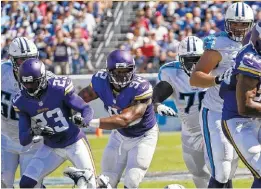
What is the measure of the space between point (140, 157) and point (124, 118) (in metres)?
0.45

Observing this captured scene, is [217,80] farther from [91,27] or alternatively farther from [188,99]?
[91,27]

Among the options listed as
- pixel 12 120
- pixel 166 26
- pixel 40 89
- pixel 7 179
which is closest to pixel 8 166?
pixel 7 179

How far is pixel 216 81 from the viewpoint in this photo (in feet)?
21.3

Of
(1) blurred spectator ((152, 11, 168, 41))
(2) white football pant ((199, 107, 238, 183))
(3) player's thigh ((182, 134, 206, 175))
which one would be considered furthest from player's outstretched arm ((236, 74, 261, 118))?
(1) blurred spectator ((152, 11, 168, 41))

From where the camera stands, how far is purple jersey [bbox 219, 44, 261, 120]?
553 cm

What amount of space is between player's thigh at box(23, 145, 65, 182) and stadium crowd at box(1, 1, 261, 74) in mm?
8420

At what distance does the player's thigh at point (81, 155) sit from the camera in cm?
662

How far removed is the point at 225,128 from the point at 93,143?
7.15 metres

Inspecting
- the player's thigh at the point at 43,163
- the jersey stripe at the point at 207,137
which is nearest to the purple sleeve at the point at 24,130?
the player's thigh at the point at 43,163

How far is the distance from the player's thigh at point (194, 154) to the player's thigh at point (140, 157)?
74cm

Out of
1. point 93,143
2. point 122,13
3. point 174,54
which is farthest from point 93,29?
point 93,143

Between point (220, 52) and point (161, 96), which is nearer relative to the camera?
point (220, 52)

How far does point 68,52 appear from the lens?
1605 cm

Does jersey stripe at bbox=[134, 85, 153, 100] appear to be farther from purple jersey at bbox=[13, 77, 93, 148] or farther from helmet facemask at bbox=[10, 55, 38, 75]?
helmet facemask at bbox=[10, 55, 38, 75]
